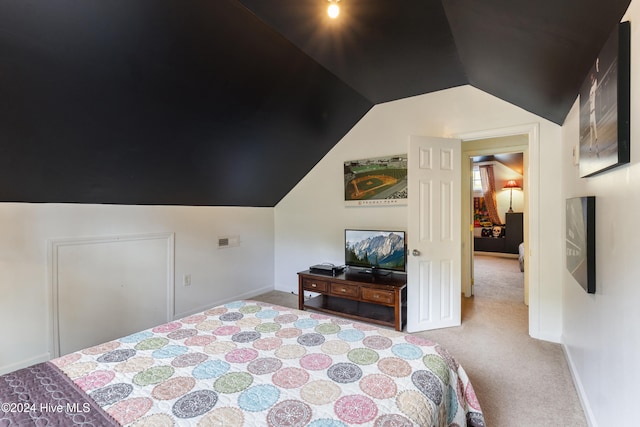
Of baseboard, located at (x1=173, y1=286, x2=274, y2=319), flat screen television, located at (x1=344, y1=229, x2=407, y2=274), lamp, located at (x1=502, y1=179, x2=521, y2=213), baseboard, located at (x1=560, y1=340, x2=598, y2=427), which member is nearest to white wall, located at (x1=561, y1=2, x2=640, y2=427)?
baseboard, located at (x1=560, y1=340, x2=598, y2=427)

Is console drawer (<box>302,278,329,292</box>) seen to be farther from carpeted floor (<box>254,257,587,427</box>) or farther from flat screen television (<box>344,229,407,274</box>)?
carpeted floor (<box>254,257,587,427</box>)

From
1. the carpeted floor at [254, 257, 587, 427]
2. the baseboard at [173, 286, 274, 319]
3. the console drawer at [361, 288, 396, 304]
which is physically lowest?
the carpeted floor at [254, 257, 587, 427]

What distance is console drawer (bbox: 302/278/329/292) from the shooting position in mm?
3463

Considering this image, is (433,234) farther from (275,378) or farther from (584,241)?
(275,378)

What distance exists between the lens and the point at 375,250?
3.49m

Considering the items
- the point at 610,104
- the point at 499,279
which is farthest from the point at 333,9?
the point at 499,279

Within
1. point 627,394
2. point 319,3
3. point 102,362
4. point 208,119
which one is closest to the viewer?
point 627,394

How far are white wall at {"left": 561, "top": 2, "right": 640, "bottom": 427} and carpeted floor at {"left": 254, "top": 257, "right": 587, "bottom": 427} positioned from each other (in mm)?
167

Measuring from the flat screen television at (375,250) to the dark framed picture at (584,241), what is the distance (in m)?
1.54

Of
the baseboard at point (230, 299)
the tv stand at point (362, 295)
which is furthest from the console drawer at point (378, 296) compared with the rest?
the baseboard at point (230, 299)

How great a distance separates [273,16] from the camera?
6.35ft

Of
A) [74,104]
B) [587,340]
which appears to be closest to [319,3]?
[74,104]

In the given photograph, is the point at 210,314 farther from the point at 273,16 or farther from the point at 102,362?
the point at 273,16

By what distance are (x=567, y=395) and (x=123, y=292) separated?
12.1ft
